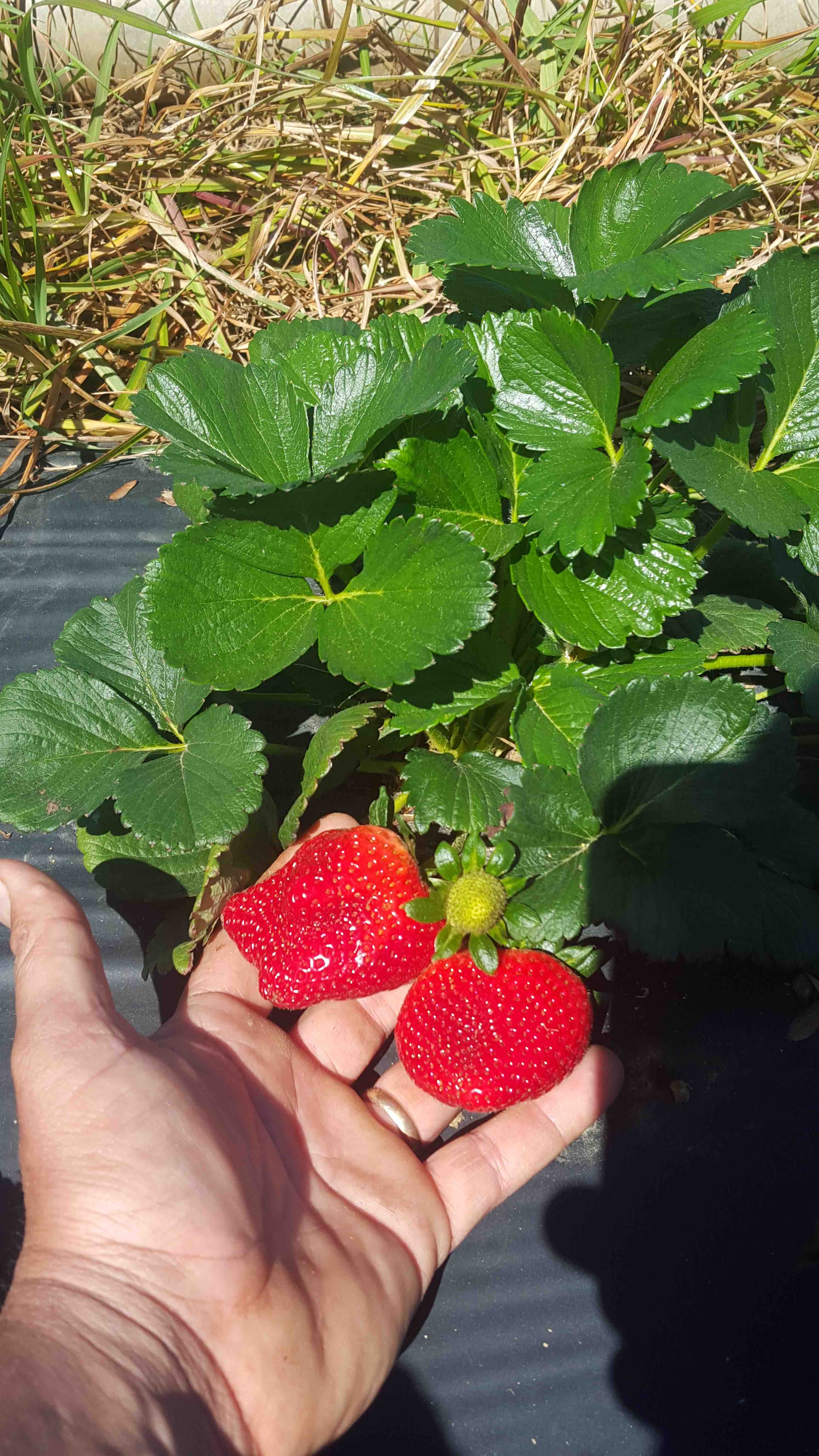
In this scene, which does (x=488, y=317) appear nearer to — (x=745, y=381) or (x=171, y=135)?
(x=745, y=381)

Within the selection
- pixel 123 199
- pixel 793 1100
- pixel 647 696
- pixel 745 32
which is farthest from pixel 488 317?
pixel 745 32

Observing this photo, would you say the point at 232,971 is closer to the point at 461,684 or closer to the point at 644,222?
the point at 461,684

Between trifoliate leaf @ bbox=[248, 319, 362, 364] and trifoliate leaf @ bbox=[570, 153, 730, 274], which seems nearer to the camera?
trifoliate leaf @ bbox=[570, 153, 730, 274]

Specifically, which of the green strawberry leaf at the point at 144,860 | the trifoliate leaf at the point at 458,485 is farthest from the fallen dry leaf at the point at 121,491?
the trifoliate leaf at the point at 458,485

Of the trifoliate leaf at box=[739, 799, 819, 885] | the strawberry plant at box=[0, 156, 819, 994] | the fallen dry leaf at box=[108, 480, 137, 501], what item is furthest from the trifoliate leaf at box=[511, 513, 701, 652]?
the fallen dry leaf at box=[108, 480, 137, 501]

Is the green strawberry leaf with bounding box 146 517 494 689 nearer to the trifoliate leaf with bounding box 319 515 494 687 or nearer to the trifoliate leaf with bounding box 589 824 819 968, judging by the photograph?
the trifoliate leaf with bounding box 319 515 494 687

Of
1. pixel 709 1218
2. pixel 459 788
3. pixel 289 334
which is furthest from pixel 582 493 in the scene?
pixel 709 1218
